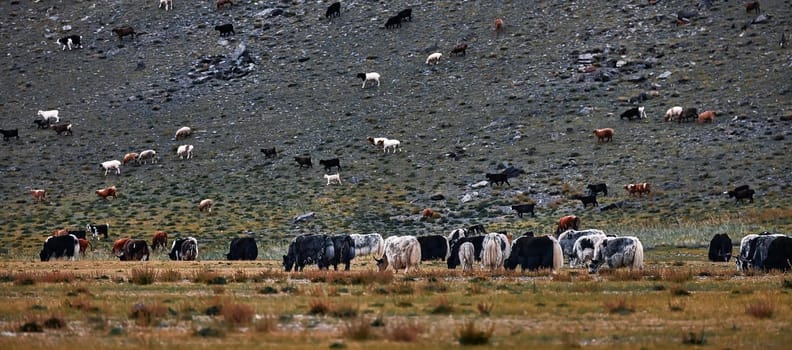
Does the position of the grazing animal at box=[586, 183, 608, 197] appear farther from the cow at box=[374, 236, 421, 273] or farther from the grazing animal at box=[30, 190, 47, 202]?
the grazing animal at box=[30, 190, 47, 202]

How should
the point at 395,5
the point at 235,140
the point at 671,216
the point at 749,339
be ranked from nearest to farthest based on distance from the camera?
1. the point at 749,339
2. the point at 671,216
3. the point at 235,140
4. the point at 395,5

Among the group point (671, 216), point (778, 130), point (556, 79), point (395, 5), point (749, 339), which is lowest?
point (749, 339)

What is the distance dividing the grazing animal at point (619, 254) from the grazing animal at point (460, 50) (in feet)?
180

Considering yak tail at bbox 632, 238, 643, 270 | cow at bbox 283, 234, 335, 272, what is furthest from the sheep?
yak tail at bbox 632, 238, 643, 270

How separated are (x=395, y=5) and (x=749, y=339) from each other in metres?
82.1

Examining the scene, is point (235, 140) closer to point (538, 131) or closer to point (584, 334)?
point (538, 131)

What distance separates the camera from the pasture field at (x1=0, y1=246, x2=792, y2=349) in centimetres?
1602

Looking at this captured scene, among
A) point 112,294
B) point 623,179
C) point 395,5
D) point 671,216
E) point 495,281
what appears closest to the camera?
point 112,294

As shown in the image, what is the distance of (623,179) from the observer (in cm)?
6694

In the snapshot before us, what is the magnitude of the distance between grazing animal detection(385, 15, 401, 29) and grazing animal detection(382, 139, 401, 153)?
1933 cm

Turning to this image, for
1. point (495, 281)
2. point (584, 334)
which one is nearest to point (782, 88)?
point (495, 281)

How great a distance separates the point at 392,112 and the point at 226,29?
21405mm

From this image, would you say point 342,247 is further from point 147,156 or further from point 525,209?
point 147,156

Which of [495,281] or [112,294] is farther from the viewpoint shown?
[495,281]
